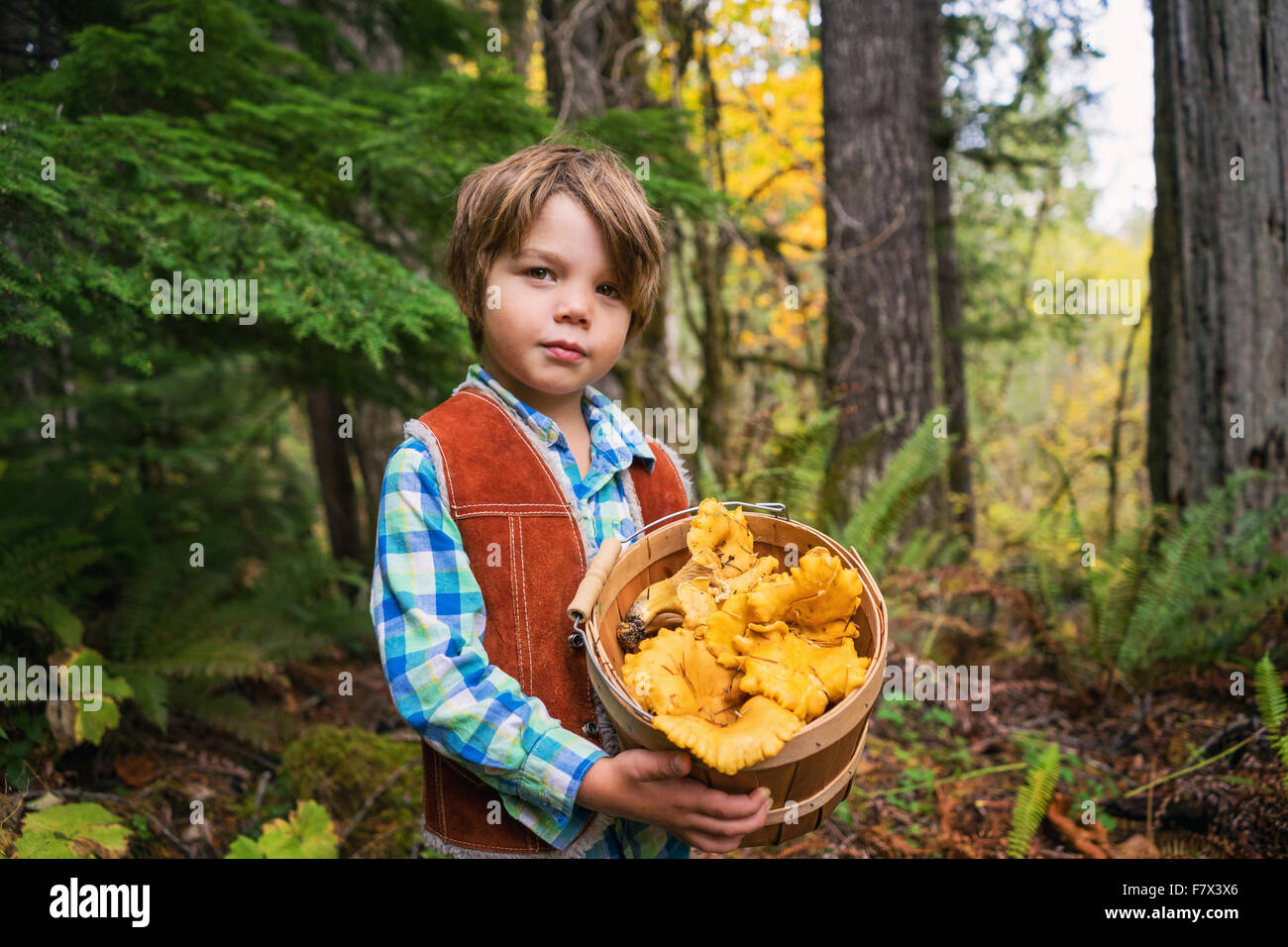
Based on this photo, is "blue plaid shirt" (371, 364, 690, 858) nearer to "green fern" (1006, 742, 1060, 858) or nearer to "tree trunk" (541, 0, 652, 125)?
"green fern" (1006, 742, 1060, 858)

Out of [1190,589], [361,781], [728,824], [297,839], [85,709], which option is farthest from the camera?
[1190,589]

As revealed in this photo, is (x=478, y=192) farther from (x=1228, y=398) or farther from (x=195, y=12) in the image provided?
(x=1228, y=398)

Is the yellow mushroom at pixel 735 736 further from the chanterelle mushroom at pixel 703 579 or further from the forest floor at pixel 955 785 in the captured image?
the forest floor at pixel 955 785

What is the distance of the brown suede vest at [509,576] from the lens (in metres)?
1.36

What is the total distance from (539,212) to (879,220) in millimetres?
4049

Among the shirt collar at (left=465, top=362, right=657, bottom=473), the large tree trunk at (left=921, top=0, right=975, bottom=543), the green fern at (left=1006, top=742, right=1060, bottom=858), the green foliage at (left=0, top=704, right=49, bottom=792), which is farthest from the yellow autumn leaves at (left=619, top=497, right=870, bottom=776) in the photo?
the large tree trunk at (left=921, top=0, right=975, bottom=543)

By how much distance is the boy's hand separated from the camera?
1.15 m

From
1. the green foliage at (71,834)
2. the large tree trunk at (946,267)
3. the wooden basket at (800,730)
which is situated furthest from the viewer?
the large tree trunk at (946,267)

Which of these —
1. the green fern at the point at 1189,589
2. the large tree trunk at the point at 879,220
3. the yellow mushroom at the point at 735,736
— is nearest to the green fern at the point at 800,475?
the large tree trunk at the point at 879,220

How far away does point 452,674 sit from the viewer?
4.08 feet

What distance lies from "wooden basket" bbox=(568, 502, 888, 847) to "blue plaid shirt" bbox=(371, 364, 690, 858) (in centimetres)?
14

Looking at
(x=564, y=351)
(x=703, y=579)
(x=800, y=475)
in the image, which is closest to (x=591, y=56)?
(x=800, y=475)

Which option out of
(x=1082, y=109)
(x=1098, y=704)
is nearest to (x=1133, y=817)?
(x=1098, y=704)

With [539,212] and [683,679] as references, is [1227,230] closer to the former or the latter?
[539,212]
